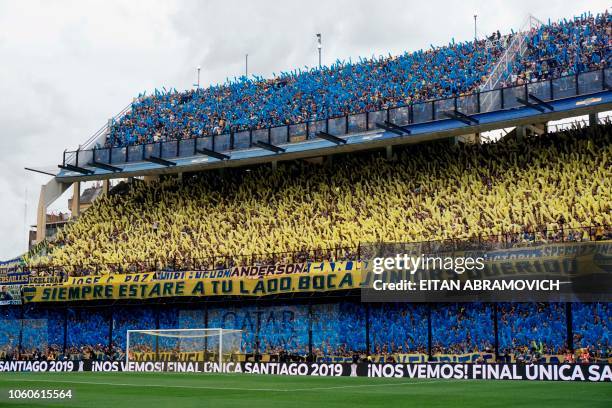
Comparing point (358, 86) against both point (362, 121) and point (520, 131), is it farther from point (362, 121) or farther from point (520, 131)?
point (520, 131)

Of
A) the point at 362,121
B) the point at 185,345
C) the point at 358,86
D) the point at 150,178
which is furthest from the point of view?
the point at 150,178

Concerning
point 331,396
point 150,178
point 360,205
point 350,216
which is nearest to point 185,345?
point 350,216

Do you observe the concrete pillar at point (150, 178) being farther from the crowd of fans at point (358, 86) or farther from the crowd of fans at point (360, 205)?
the crowd of fans at point (358, 86)

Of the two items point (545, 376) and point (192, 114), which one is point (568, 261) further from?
point (192, 114)

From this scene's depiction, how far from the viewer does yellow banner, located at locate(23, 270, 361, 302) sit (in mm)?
37562

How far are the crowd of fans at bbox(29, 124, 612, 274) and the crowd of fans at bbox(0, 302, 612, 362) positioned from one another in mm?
2615

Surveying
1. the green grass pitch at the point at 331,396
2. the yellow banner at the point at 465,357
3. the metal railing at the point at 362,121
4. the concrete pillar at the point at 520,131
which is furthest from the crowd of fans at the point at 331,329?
the concrete pillar at the point at 520,131

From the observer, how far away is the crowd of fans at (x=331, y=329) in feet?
106

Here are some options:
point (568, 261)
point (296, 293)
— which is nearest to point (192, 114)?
point (296, 293)

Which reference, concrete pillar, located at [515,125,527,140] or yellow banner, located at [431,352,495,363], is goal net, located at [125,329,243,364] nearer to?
yellow banner, located at [431,352,495,363]

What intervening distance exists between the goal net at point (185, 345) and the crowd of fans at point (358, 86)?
15.6 meters

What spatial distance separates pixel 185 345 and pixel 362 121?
14.7 metres

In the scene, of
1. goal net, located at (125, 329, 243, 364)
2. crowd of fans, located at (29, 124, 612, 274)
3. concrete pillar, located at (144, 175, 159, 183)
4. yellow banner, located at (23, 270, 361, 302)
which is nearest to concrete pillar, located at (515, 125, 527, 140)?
crowd of fans, located at (29, 124, 612, 274)

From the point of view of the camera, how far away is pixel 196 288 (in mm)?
41531
